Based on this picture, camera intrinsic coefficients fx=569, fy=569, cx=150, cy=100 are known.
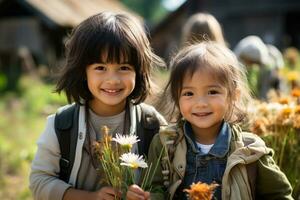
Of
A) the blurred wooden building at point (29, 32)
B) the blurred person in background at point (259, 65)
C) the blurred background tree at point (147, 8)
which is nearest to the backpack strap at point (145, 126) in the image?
the blurred person in background at point (259, 65)

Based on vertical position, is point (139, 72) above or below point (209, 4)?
below

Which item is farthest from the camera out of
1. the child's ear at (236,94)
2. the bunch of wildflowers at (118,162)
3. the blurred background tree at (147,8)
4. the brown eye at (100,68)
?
the blurred background tree at (147,8)

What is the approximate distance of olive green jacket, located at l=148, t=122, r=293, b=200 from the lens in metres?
2.49

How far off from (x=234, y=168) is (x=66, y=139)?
884mm

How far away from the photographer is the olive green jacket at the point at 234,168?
98.0 inches

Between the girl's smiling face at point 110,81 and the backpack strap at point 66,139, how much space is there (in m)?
0.20

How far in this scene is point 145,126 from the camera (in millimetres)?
2982

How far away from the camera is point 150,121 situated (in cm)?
302

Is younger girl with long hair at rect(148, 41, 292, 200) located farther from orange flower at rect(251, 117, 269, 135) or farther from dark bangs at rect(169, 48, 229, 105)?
orange flower at rect(251, 117, 269, 135)

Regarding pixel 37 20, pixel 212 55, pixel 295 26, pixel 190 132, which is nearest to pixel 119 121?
pixel 190 132

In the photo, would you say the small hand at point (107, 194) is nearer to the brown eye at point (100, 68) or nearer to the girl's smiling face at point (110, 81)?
the girl's smiling face at point (110, 81)

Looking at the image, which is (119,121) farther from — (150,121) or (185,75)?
(185,75)

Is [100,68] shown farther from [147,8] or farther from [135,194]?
[147,8]

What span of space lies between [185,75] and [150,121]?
0.50 metres
